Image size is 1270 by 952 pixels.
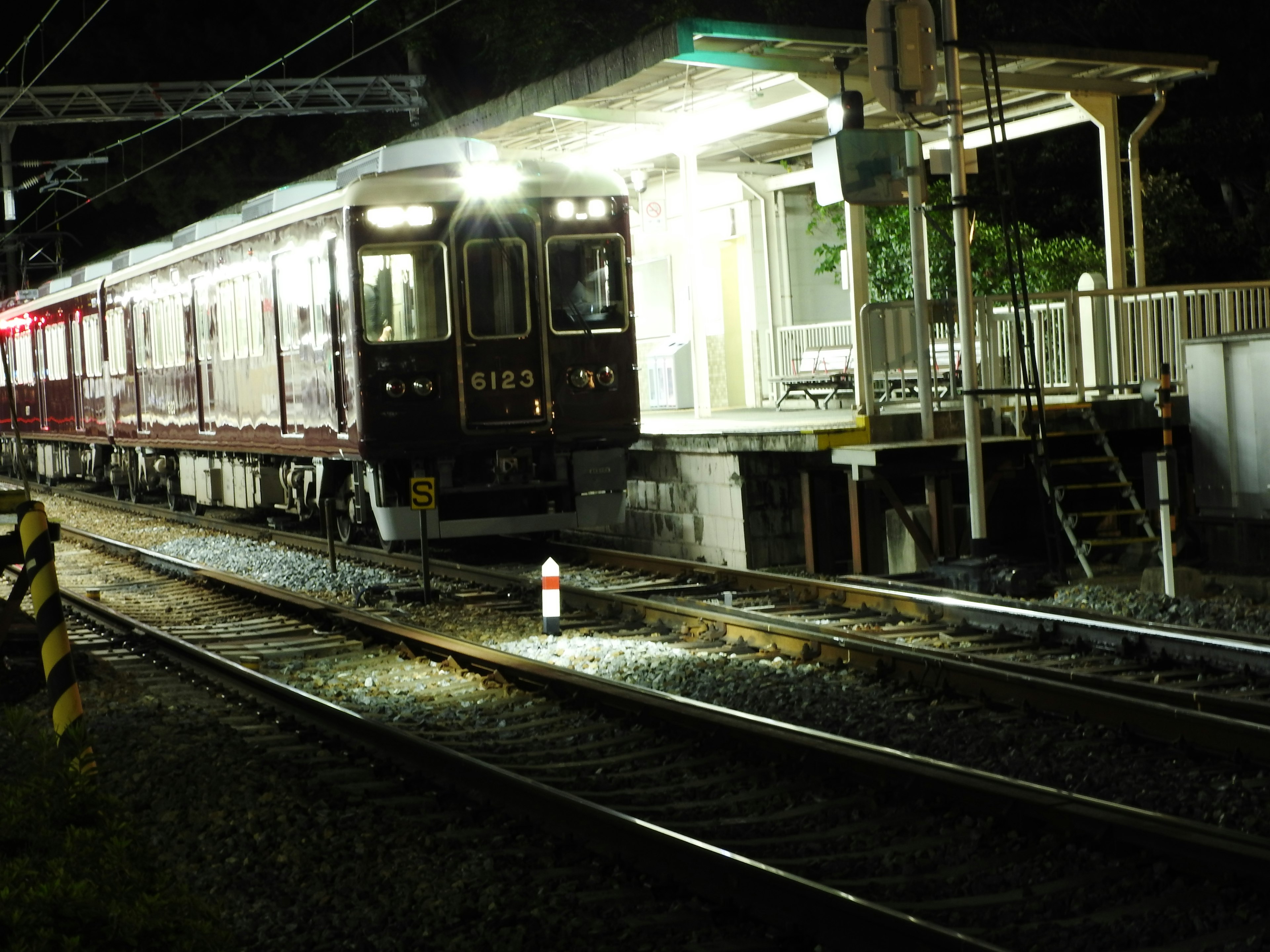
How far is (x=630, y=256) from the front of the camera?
12688mm

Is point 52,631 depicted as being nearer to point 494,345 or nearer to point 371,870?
point 371,870

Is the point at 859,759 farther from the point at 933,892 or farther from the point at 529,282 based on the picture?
the point at 529,282

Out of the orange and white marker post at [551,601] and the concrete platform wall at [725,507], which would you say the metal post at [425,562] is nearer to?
the orange and white marker post at [551,601]

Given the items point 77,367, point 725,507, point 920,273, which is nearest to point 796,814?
point 920,273

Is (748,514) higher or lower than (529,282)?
lower

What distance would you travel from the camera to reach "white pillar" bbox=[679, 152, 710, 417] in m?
16.1

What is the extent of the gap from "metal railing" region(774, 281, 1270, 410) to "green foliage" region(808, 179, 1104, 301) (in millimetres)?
5905

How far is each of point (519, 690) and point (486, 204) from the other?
5472mm

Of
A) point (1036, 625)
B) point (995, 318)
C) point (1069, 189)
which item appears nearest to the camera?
point (1036, 625)

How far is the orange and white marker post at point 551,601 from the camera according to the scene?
9.66 metres

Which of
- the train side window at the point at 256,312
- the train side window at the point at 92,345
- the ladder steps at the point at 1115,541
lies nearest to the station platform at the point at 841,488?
the ladder steps at the point at 1115,541

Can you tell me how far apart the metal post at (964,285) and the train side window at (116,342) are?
40.9 feet

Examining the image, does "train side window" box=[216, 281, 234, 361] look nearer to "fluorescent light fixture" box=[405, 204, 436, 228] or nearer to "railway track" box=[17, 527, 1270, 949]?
"fluorescent light fixture" box=[405, 204, 436, 228]

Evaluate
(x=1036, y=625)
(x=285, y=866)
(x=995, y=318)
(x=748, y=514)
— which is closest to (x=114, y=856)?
(x=285, y=866)
